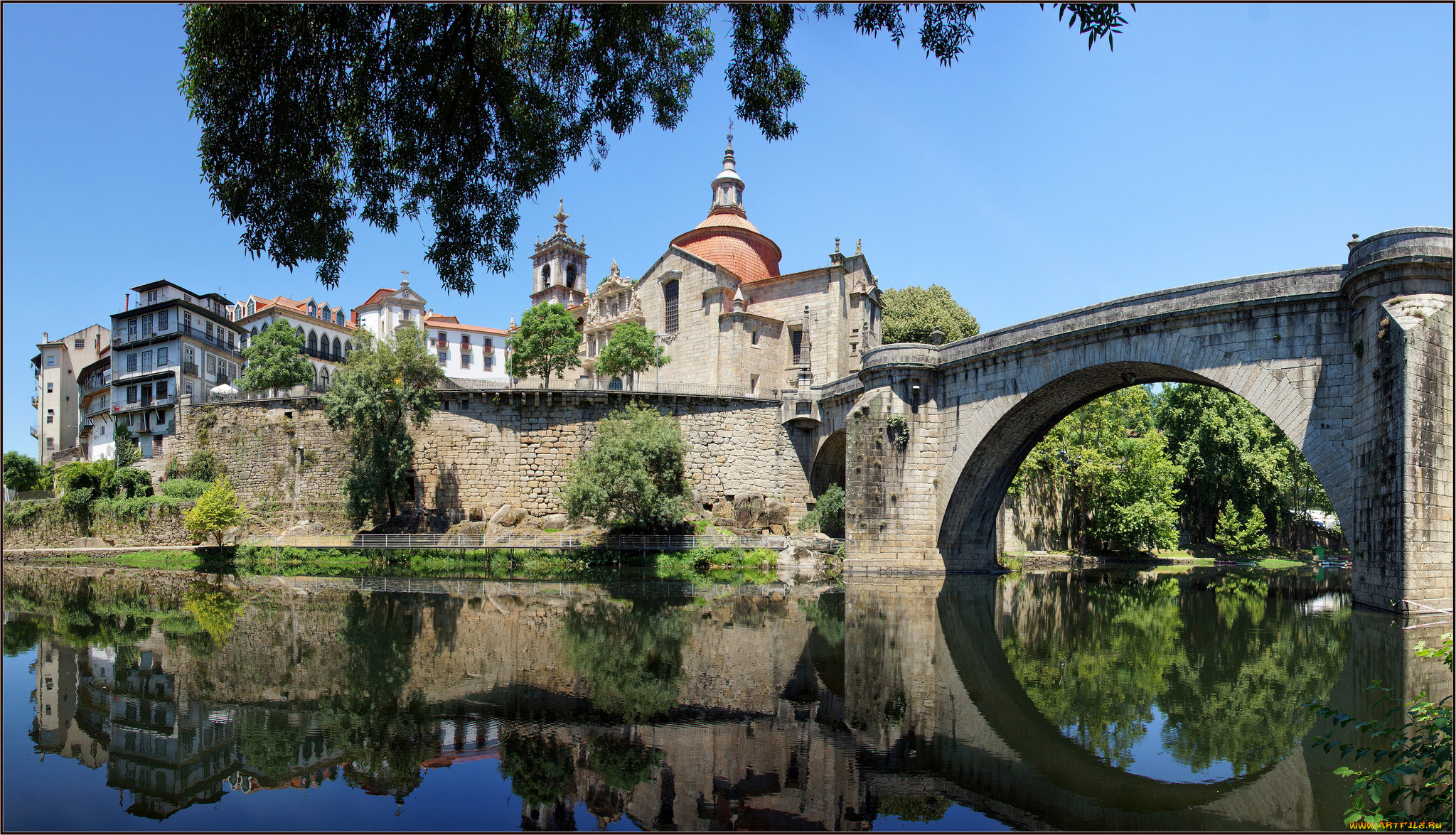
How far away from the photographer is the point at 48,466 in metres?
49.8

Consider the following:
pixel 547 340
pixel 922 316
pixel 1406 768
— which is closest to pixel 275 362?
pixel 547 340

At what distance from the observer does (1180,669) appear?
12.6 m

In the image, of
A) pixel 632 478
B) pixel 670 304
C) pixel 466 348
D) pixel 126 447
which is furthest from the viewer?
pixel 466 348

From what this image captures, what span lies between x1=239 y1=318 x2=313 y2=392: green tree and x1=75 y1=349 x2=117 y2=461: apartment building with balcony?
25.7 feet

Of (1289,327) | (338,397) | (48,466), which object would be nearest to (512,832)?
(1289,327)

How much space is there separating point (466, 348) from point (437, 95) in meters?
67.8

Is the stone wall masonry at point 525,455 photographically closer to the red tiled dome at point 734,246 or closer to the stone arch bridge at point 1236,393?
the stone arch bridge at point 1236,393

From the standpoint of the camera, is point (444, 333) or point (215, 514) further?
point (444, 333)

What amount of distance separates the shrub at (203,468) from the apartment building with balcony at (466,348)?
30.9 metres

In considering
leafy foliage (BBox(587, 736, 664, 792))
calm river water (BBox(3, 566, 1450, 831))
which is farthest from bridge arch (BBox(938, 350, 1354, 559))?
leafy foliage (BBox(587, 736, 664, 792))

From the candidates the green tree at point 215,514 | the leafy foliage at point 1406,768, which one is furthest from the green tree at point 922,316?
the leafy foliage at point 1406,768

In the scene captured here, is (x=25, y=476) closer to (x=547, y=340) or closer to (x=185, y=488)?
(x=185, y=488)

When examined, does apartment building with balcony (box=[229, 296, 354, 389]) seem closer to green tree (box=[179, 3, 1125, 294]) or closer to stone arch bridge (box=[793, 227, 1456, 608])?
stone arch bridge (box=[793, 227, 1456, 608])

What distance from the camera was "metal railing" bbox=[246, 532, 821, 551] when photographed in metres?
31.9
